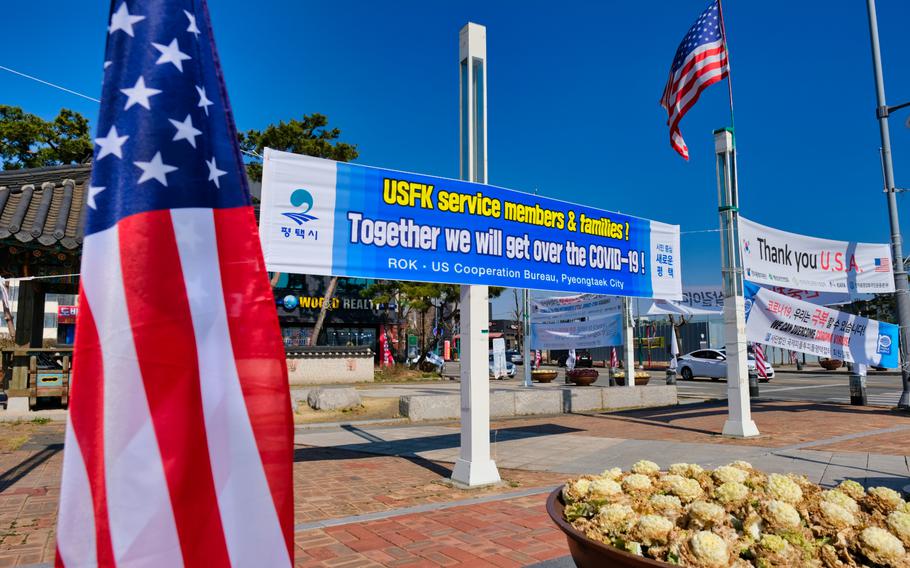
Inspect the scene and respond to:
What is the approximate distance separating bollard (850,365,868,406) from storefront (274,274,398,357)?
25.8 m

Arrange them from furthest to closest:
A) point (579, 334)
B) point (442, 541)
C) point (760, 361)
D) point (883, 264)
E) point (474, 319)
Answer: point (760, 361) < point (579, 334) < point (883, 264) < point (474, 319) < point (442, 541)

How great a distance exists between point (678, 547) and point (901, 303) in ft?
54.7

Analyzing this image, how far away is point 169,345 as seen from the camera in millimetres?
1538

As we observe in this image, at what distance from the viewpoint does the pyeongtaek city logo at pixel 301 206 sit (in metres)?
6.29

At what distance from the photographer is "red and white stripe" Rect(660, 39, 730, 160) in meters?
10.5

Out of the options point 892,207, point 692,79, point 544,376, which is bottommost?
point 544,376

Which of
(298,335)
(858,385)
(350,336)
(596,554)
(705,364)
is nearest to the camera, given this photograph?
(596,554)

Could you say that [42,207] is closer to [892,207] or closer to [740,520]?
[740,520]

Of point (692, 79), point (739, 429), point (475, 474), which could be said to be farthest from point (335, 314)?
point (475, 474)

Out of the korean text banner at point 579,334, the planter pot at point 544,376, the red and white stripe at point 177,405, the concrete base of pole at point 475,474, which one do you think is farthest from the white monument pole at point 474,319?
the planter pot at point 544,376

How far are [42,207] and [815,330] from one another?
16.8 m

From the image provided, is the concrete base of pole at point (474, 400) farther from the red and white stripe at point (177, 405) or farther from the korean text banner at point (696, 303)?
the korean text banner at point (696, 303)

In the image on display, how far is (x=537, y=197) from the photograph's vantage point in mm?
8109

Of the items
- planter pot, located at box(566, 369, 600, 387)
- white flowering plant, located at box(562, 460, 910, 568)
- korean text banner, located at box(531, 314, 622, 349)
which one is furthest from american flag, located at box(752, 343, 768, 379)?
white flowering plant, located at box(562, 460, 910, 568)
